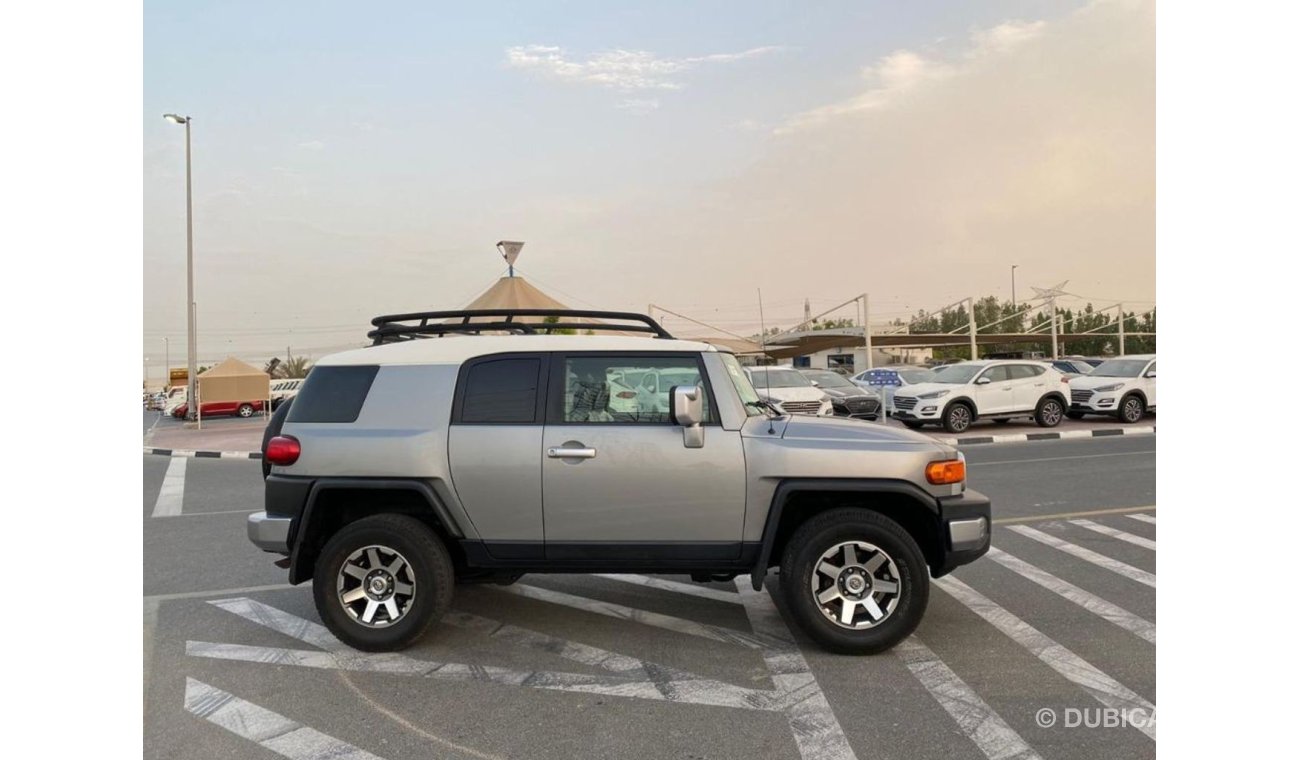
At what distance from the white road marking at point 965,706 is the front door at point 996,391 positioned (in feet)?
48.6

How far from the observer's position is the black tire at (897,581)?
4.55 meters

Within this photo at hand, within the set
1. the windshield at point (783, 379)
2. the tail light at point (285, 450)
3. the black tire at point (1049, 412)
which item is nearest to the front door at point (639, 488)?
the tail light at point (285, 450)

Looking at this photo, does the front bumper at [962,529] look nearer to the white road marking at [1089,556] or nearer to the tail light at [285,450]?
the white road marking at [1089,556]

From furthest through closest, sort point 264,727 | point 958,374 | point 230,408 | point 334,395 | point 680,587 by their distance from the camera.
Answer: point 230,408 → point 958,374 → point 680,587 → point 334,395 → point 264,727

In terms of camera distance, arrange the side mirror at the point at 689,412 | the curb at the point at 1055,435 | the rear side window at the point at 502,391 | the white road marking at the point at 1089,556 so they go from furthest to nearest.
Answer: the curb at the point at 1055,435 → the white road marking at the point at 1089,556 → the rear side window at the point at 502,391 → the side mirror at the point at 689,412

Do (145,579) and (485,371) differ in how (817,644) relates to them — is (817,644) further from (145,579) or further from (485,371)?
(145,579)

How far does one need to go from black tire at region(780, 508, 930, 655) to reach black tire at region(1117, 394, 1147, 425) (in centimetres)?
1780

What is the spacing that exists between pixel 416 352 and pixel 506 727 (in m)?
2.31

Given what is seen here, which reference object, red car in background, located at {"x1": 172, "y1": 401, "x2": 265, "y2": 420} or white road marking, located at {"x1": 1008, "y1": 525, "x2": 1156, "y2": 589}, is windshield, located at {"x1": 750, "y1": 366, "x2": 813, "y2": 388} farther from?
red car in background, located at {"x1": 172, "y1": 401, "x2": 265, "y2": 420}

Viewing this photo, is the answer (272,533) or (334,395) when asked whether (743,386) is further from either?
(272,533)

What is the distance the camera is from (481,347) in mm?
5062

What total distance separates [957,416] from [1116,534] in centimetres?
1094

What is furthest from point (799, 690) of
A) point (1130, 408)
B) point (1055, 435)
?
point (1130, 408)

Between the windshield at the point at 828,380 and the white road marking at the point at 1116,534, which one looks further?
the windshield at the point at 828,380
